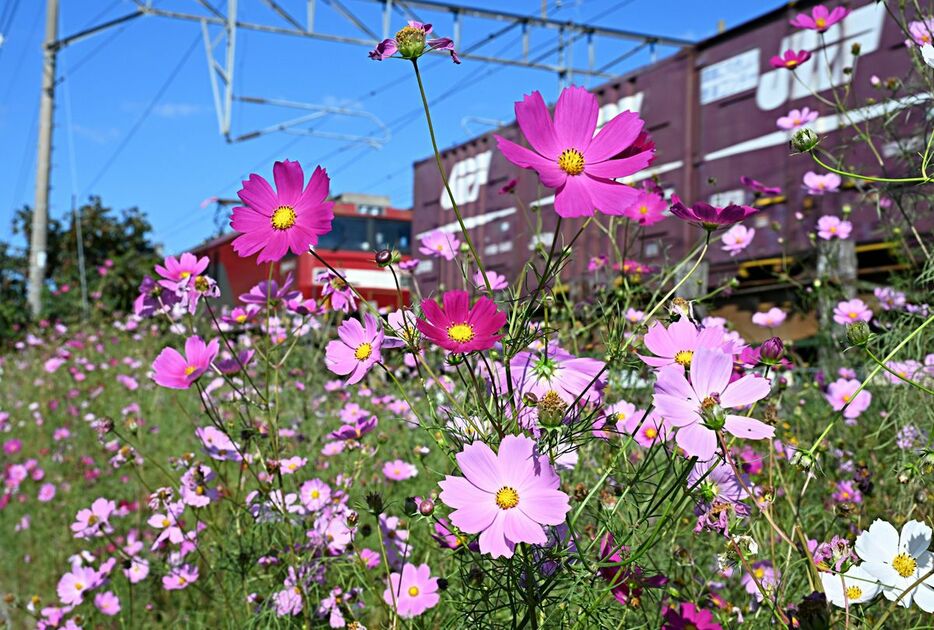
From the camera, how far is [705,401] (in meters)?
0.73

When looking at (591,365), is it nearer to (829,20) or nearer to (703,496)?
(703,496)

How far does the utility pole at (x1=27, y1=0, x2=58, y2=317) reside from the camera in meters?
11.6

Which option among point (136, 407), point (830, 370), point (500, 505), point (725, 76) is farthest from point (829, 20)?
point (725, 76)

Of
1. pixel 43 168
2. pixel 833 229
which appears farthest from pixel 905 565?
pixel 43 168

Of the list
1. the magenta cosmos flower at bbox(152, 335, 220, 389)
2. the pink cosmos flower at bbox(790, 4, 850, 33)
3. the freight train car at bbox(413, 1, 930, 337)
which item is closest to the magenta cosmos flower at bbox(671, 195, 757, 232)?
the magenta cosmos flower at bbox(152, 335, 220, 389)

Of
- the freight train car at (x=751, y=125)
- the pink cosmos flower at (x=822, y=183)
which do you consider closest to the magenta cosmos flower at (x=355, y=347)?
the pink cosmos flower at (x=822, y=183)

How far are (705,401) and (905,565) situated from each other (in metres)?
0.34

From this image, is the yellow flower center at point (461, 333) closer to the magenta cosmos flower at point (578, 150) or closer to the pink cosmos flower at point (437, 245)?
the magenta cosmos flower at point (578, 150)

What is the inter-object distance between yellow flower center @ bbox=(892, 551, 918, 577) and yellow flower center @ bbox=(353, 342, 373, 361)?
0.65 metres

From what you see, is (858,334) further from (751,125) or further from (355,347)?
(751,125)

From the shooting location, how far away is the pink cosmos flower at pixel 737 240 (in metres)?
2.03

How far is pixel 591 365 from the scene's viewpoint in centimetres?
92

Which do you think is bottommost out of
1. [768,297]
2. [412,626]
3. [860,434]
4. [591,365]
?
[412,626]

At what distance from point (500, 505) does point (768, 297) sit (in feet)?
17.1
